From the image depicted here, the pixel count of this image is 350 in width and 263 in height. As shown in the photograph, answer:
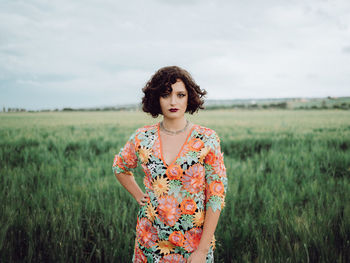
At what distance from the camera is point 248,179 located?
325cm

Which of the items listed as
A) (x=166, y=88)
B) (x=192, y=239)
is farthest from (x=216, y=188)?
(x=166, y=88)

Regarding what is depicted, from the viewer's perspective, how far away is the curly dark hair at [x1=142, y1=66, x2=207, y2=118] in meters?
1.19

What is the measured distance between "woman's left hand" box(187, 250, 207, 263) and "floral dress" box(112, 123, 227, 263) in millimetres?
44

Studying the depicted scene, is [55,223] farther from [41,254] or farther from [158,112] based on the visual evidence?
[158,112]

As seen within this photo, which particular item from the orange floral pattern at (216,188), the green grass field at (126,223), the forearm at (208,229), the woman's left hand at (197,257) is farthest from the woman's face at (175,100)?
the green grass field at (126,223)

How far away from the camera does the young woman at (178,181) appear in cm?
114

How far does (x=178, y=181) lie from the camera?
1148 mm

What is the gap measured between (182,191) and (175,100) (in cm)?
47

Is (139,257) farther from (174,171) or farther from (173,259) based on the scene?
(174,171)

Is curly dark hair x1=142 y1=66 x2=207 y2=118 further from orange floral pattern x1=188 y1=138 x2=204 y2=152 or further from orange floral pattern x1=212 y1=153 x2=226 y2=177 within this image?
orange floral pattern x1=212 y1=153 x2=226 y2=177

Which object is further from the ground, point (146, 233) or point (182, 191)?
point (182, 191)

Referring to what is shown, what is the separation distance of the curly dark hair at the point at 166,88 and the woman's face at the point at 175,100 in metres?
0.02

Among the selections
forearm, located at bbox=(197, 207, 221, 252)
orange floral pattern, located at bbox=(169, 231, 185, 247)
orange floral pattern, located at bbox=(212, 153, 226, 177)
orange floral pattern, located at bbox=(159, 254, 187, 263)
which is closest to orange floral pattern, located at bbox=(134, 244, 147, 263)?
orange floral pattern, located at bbox=(159, 254, 187, 263)

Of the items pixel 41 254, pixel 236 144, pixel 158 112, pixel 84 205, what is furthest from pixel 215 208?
pixel 236 144
